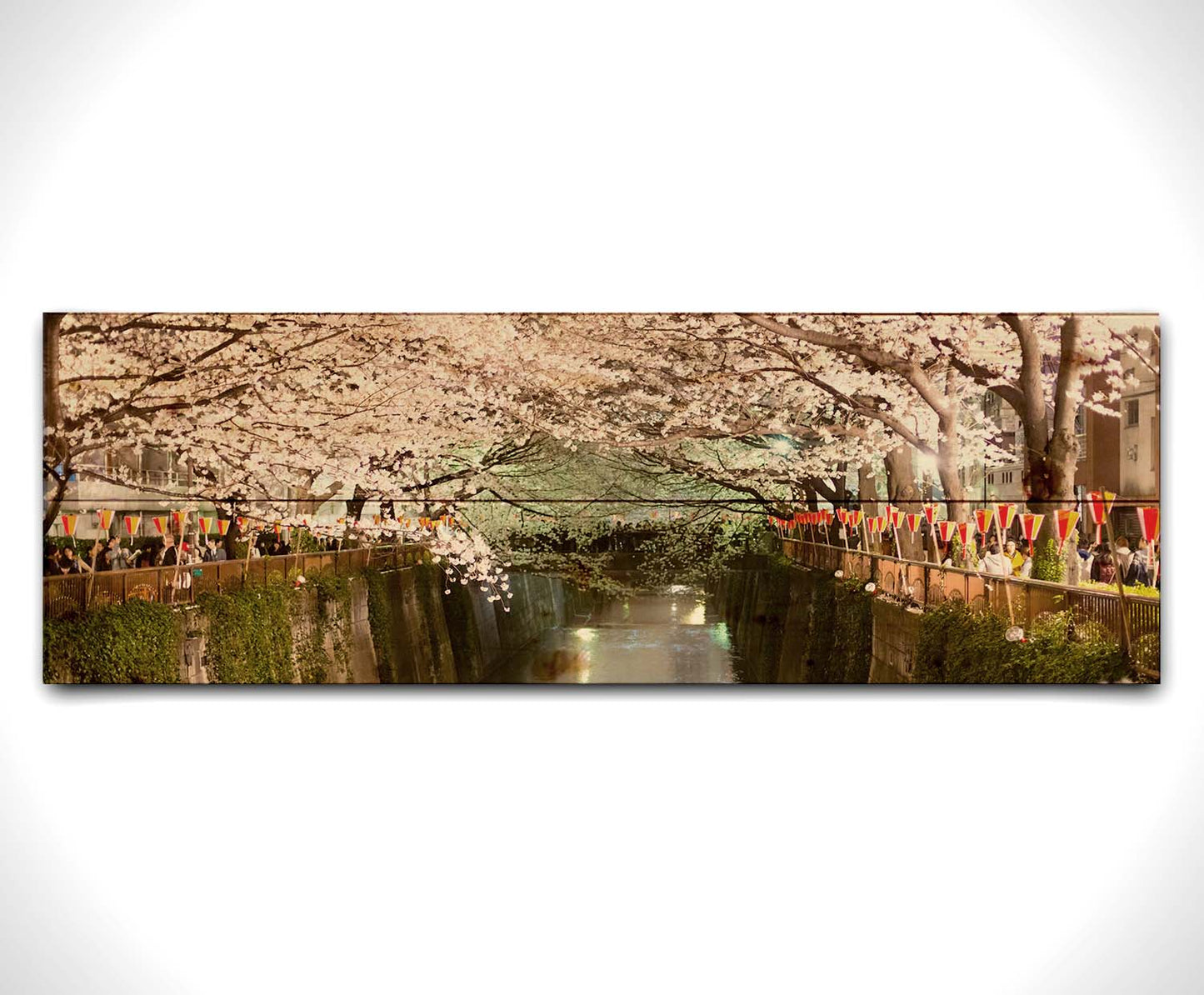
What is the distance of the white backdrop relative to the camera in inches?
123

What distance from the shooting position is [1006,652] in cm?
311

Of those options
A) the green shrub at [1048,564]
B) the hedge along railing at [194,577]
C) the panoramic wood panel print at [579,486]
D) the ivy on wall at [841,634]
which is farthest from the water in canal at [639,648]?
the green shrub at [1048,564]

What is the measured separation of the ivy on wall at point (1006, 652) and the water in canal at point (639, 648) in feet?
1.74

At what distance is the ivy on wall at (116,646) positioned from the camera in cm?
311

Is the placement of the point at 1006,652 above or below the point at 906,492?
below

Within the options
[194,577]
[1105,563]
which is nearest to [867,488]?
[1105,563]

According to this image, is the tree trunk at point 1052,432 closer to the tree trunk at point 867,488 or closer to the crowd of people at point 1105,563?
the crowd of people at point 1105,563

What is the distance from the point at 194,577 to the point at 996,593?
7.04ft

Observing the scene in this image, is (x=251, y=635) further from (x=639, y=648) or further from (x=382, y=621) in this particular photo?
(x=639, y=648)
